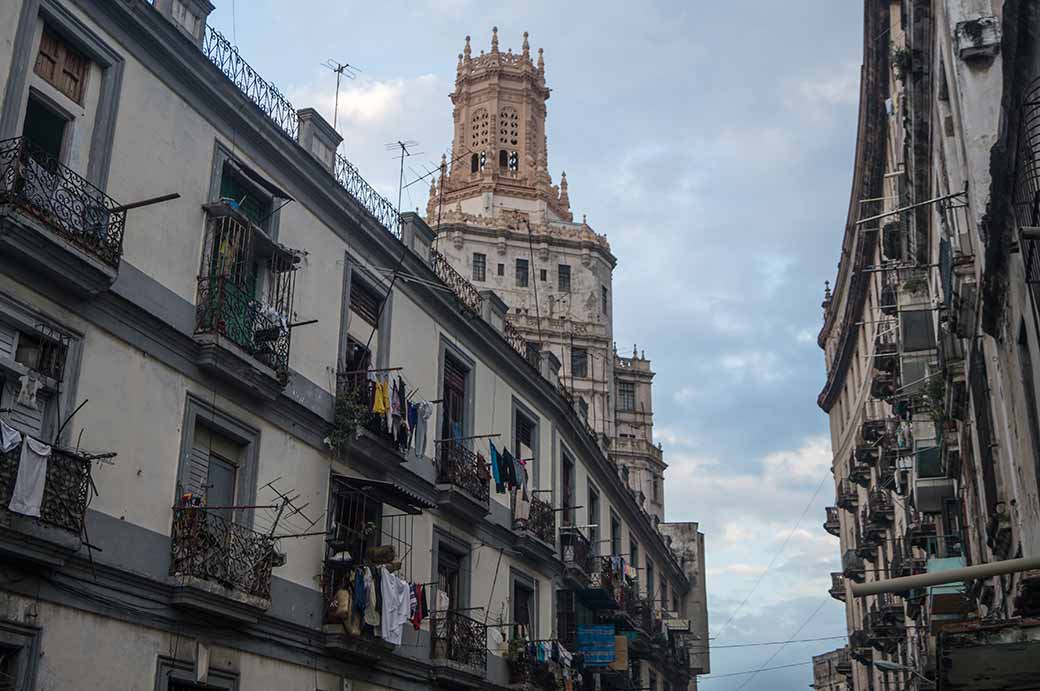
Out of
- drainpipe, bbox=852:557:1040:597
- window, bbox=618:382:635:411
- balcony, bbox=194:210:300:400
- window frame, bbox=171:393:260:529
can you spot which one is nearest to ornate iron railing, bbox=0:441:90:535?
window frame, bbox=171:393:260:529

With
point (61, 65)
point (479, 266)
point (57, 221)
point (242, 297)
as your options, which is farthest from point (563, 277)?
point (57, 221)

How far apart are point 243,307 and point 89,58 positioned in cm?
436

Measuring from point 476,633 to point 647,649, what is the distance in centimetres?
1855

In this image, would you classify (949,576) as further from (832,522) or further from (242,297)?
(832,522)

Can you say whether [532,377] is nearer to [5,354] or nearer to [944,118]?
[944,118]

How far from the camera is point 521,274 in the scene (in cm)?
7412

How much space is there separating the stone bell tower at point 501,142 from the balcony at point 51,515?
205ft

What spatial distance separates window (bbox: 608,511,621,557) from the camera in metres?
39.4

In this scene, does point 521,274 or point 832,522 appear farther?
point 521,274

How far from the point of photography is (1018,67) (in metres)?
10.5

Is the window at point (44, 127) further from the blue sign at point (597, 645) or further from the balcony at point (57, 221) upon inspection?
the blue sign at point (597, 645)

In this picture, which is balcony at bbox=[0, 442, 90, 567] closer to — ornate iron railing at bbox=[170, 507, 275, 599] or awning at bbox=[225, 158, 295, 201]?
ornate iron railing at bbox=[170, 507, 275, 599]

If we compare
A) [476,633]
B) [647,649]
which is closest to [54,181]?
[476,633]

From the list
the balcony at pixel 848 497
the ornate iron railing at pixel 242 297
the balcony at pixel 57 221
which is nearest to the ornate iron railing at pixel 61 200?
the balcony at pixel 57 221
